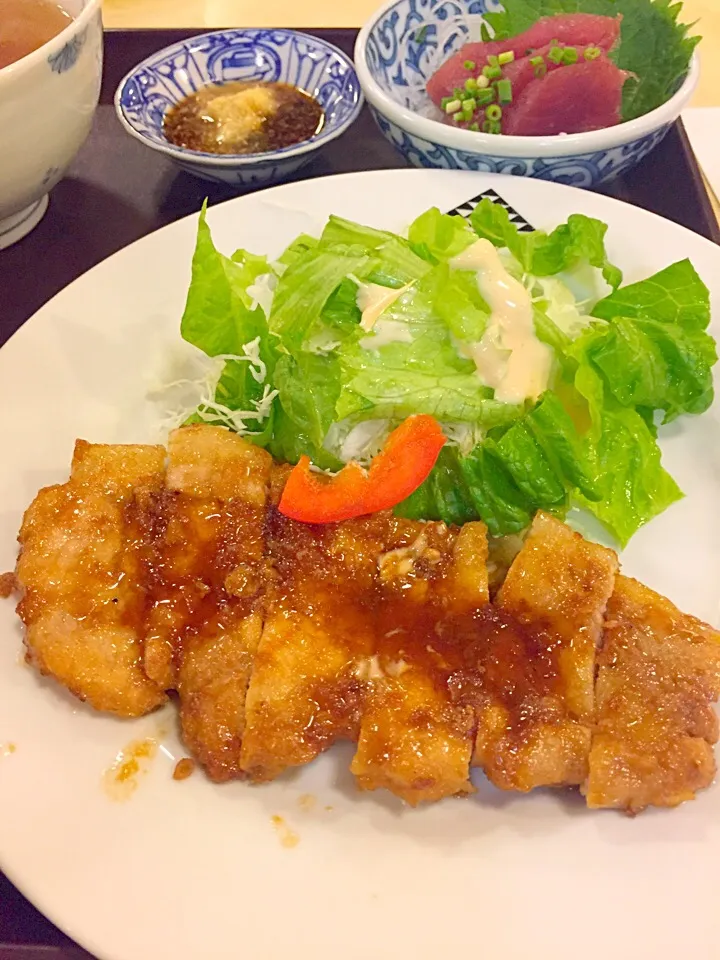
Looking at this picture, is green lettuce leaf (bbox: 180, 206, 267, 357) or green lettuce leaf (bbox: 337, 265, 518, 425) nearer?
green lettuce leaf (bbox: 337, 265, 518, 425)

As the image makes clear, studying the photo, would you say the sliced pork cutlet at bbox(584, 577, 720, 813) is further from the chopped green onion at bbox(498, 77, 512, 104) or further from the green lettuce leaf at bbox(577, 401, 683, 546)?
the chopped green onion at bbox(498, 77, 512, 104)

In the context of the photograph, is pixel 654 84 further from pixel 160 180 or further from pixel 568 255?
pixel 160 180

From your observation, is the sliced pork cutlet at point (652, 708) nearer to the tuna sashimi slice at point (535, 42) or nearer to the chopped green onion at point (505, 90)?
the chopped green onion at point (505, 90)

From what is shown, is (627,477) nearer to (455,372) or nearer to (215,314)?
(455,372)

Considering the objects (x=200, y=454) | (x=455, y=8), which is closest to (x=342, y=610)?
(x=200, y=454)

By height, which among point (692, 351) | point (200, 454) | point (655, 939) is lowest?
point (655, 939)

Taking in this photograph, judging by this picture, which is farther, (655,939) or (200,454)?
(200,454)

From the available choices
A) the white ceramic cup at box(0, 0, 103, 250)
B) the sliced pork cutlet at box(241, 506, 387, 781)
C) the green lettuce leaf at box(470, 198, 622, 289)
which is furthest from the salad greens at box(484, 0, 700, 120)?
the sliced pork cutlet at box(241, 506, 387, 781)
